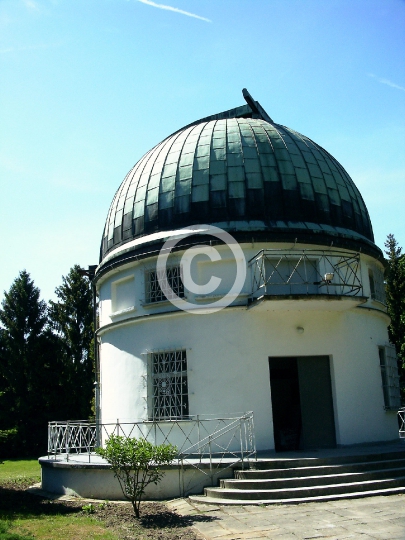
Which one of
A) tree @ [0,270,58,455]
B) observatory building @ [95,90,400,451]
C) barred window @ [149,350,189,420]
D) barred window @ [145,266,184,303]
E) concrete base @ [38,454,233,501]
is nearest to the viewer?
concrete base @ [38,454,233,501]

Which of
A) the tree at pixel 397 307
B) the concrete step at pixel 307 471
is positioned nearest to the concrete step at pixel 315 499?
the concrete step at pixel 307 471

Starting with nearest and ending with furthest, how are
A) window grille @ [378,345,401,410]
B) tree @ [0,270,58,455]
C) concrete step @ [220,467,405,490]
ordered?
concrete step @ [220,467,405,490], window grille @ [378,345,401,410], tree @ [0,270,58,455]

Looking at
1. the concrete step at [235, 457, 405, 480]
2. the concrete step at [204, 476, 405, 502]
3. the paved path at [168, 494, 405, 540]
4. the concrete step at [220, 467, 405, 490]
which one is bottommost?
the paved path at [168, 494, 405, 540]

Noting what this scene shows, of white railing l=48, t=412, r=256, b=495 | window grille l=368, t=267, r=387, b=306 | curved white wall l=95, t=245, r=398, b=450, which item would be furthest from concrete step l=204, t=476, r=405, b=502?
window grille l=368, t=267, r=387, b=306

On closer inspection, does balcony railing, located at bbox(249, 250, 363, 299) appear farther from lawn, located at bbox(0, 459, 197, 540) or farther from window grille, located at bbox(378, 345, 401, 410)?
lawn, located at bbox(0, 459, 197, 540)

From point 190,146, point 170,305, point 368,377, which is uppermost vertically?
point 190,146

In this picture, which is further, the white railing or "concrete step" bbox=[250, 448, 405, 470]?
the white railing

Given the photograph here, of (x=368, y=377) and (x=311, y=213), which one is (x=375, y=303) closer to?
(x=368, y=377)

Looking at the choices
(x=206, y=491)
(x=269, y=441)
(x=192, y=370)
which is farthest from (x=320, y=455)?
(x=192, y=370)

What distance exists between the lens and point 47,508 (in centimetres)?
1063

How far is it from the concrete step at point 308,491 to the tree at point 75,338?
2162 centimetres

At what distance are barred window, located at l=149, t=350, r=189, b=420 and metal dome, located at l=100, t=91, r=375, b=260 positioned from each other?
11.6ft

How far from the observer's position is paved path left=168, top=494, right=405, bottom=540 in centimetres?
736

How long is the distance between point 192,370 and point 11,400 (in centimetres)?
2017
